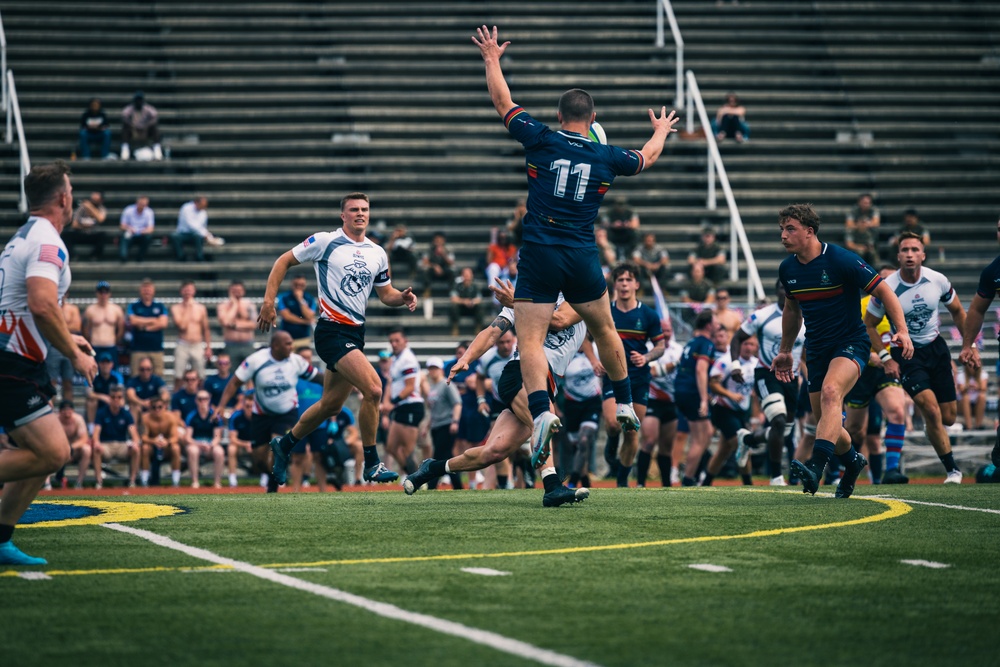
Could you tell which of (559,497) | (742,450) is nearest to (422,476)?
(559,497)

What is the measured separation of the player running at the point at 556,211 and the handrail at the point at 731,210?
13369mm

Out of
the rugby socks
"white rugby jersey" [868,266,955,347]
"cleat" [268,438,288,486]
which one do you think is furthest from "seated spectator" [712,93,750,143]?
"cleat" [268,438,288,486]

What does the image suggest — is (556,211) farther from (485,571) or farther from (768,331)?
(768,331)

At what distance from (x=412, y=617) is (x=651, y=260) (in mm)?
18377

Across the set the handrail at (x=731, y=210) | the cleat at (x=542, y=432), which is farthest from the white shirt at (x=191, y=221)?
the cleat at (x=542, y=432)

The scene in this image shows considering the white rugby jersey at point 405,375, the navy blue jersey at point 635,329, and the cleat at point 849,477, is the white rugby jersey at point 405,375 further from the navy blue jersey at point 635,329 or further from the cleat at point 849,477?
the cleat at point 849,477

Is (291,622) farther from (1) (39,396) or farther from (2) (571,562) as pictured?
(1) (39,396)

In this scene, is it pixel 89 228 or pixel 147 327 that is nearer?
pixel 147 327

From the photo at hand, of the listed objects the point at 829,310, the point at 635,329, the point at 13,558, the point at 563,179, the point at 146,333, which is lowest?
the point at 13,558

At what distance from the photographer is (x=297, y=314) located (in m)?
20.6

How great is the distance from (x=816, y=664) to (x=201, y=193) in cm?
2347

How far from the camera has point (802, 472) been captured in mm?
9250

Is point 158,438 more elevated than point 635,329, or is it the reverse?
point 635,329

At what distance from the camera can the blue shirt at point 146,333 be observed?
814 inches
